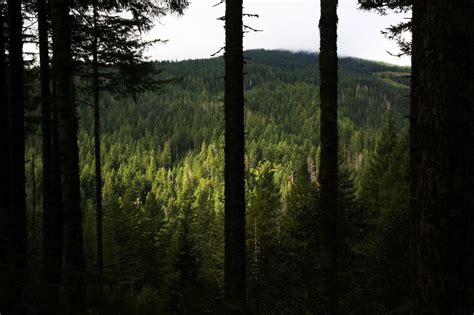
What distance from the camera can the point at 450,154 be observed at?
9.77 ft

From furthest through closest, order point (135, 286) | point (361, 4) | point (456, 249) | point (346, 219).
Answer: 1. point (346, 219)
2. point (361, 4)
3. point (456, 249)
4. point (135, 286)

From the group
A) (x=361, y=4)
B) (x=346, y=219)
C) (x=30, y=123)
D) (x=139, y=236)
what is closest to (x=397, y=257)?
(x=346, y=219)

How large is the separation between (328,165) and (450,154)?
4.55m

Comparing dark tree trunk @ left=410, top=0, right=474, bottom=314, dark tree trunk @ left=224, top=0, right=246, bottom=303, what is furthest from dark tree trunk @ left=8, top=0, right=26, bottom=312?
dark tree trunk @ left=410, top=0, right=474, bottom=314

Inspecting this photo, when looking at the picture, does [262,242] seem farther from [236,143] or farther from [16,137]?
[16,137]

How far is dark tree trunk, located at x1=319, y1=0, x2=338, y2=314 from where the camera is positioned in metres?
7.42

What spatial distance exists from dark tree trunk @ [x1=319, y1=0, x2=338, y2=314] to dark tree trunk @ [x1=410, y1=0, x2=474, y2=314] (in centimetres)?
440

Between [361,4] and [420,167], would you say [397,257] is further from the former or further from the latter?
[420,167]

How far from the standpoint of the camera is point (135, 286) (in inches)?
79.0

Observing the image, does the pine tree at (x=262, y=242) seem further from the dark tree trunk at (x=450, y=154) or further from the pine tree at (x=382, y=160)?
the dark tree trunk at (x=450, y=154)

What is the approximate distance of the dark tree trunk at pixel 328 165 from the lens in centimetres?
742

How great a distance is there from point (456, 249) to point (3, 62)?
7596 millimetres

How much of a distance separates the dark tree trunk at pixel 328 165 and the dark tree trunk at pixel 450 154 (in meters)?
4.40

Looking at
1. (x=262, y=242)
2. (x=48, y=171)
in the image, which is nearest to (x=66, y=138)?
(x=48, y=171)
